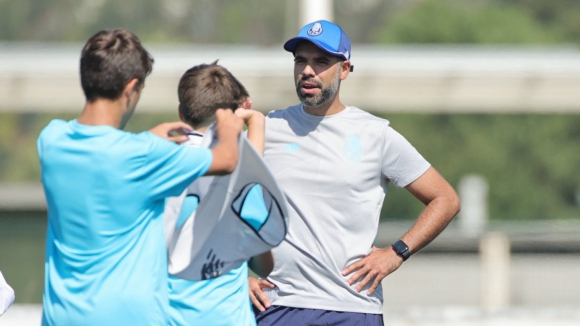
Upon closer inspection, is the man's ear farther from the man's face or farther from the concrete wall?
the concrete wall

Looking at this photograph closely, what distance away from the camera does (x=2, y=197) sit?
1455cm

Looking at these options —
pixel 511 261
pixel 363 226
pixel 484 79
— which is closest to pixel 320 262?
pixel 363 226

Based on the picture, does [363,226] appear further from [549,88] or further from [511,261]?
[549,88]

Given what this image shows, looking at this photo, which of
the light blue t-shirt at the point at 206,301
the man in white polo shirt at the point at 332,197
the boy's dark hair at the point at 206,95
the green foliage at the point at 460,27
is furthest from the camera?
the green foliage at the point at 460,27

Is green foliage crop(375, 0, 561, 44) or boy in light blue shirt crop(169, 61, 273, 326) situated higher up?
green foliage crop(375, 0, 561, 44)

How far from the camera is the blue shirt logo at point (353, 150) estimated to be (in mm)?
5129

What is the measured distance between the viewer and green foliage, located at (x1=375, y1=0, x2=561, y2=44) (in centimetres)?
5559

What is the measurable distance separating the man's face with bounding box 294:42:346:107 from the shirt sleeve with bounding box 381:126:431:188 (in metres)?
0.35

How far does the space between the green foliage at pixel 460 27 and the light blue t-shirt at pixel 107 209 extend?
52.4 m

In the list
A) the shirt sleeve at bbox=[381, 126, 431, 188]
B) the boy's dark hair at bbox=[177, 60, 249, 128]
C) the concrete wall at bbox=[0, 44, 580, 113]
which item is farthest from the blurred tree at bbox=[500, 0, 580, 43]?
the boy's dark hair at bbox=[177, 60, 249, 128]

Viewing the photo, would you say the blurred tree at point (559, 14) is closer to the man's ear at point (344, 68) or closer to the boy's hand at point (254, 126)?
the man's ear at point (344, 68)

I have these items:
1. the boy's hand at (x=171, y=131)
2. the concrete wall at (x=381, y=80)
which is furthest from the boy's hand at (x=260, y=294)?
the concrete wall at (x=381, y=80)

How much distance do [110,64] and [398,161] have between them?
1.95m

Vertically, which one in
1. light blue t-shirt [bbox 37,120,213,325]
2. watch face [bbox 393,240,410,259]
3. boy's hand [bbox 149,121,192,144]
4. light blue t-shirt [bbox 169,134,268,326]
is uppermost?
boy's hand [bbox 149,121,192,144]
